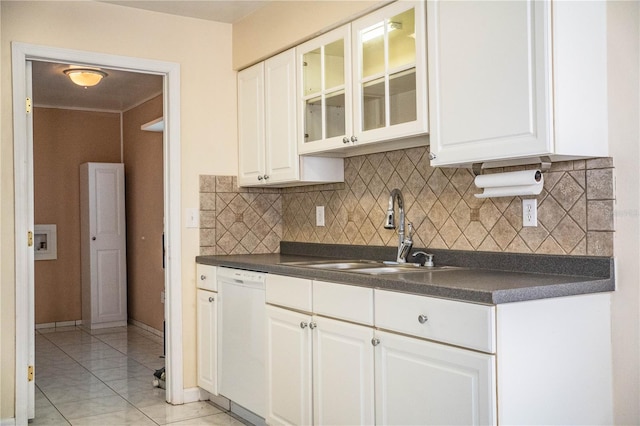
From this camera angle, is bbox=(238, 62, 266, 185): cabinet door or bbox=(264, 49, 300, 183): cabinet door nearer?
bbox=(264, 49, 300, 183): cabinet door

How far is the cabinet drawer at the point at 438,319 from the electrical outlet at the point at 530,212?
2.12ft

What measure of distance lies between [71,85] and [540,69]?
190 inches

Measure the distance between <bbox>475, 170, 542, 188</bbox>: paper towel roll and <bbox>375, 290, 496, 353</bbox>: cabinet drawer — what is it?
0.59 m

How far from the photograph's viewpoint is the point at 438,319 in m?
2.06

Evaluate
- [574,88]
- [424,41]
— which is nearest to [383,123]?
[424,41]

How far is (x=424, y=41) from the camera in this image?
2541 millimetres

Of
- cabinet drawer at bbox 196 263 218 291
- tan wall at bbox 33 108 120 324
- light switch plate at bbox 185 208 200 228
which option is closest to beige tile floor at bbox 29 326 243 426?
tan wall at bbox 33 108 120 324

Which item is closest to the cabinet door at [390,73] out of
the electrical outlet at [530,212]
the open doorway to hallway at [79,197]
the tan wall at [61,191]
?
the electrical outlet at [530,212]

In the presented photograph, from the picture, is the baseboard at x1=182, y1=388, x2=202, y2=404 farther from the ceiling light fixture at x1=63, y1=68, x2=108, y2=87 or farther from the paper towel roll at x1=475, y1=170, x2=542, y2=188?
the ceiling light fixture at x1=63, y1=68, x2=108, y2=87

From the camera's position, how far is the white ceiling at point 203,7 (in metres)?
3.65

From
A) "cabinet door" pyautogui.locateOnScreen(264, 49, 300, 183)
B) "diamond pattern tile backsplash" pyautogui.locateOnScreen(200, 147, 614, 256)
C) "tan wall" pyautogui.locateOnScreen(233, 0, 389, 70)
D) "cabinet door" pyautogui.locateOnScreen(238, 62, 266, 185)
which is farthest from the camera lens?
"cabinet door" pyautogui.locateOnScreen(238, 62, 266, 185)

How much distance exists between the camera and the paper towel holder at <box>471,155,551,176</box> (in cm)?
229

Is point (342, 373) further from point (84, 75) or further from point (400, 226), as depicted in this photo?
point (84, 75)

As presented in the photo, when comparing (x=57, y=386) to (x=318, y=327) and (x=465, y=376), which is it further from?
(x=465, y=376)
